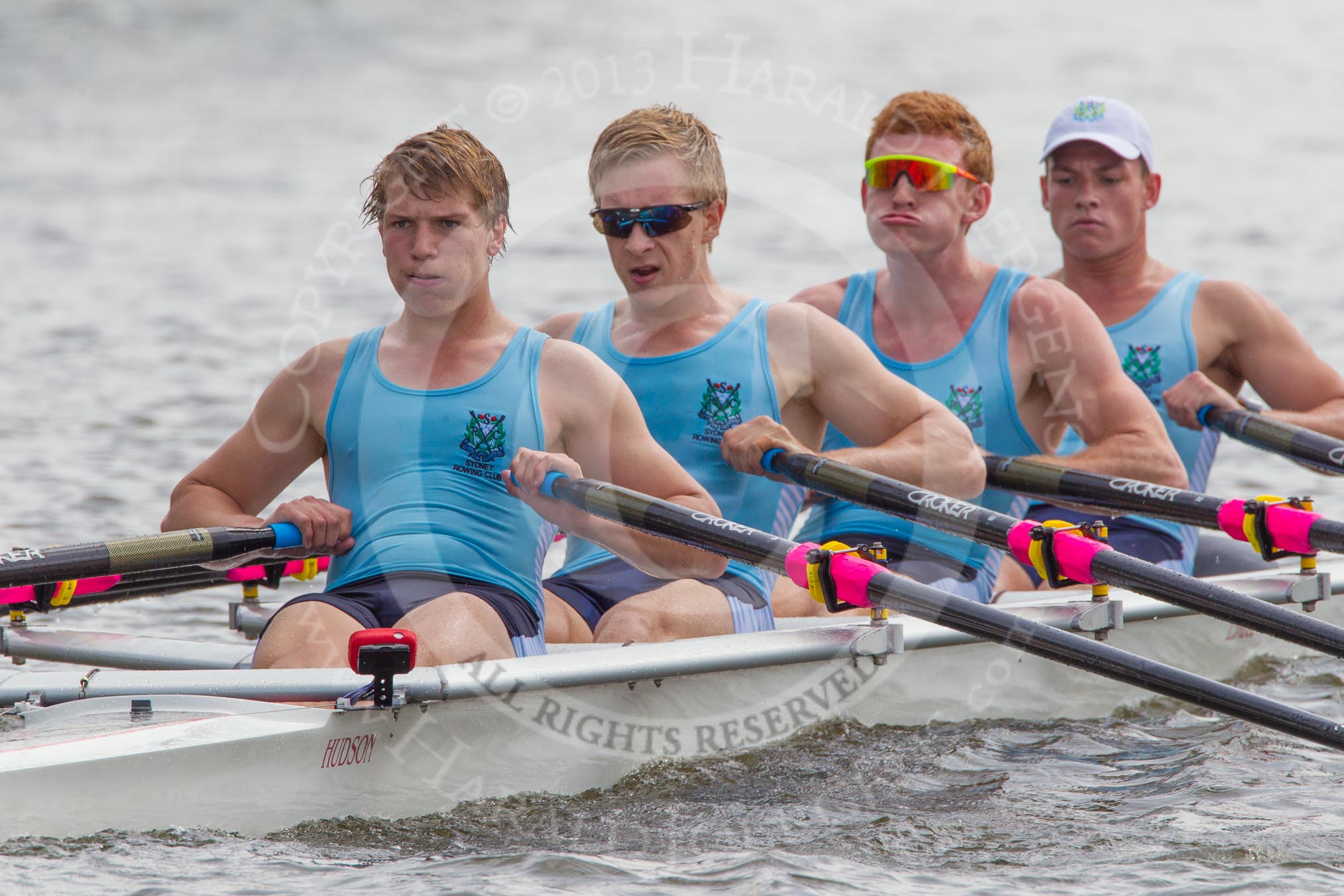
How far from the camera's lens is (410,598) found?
4133 millimetres

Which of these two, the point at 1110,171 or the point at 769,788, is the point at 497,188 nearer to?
the point at 769,788

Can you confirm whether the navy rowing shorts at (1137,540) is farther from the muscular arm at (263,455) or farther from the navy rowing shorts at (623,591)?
the muscular arm at (263,455)

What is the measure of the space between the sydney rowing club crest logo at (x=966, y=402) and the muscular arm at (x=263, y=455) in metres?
2.24

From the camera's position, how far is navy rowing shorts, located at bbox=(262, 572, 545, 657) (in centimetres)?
411

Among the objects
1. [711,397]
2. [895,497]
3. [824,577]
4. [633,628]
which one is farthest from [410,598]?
[895,497]

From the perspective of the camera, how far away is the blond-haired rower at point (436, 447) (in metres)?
4.16

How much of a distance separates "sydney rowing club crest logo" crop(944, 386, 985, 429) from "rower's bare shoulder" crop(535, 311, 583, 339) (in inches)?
52.3

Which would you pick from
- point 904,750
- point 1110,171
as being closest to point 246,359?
point 1110,171

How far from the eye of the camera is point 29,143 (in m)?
18.3

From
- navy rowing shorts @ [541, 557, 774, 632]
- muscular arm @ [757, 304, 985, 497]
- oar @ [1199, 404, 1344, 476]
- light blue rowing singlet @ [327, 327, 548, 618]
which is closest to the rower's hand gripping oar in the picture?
muscular arm @ [757, 304, 985, 497]

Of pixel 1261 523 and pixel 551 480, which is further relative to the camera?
pixel 1261 523

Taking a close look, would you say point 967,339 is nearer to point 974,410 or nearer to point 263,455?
point 974,410

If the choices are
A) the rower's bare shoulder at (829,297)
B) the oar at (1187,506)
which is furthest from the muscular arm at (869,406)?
the rower's bare shoulder at (829,297)

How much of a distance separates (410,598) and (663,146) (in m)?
1.61
